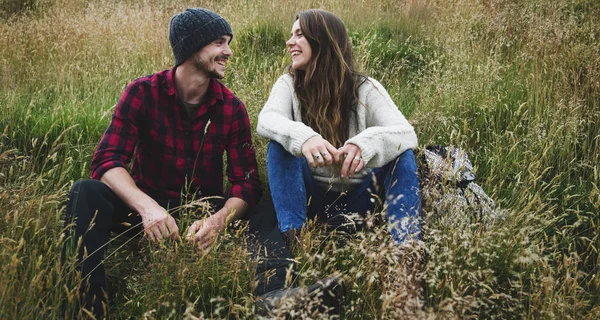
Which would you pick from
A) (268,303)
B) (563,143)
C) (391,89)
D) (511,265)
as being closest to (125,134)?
(268,303)

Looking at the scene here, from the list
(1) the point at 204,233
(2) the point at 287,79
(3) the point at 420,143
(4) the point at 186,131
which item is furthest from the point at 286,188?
(3) the point at 420,143

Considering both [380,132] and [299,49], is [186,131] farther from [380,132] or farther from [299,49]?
[380,132]

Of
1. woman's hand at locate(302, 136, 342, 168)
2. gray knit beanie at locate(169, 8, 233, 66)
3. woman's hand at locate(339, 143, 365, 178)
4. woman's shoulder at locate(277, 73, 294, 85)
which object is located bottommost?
woman's hand at locate(339, 143, 365, 178)

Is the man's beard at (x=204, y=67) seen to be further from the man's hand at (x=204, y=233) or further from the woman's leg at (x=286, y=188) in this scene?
the man's hand at (x=204, y=233)

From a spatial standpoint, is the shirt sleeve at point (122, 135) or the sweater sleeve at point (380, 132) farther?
the shirt sleeve at point (122, 135)

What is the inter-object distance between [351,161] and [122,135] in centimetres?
135

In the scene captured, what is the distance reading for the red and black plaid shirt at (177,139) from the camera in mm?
2924

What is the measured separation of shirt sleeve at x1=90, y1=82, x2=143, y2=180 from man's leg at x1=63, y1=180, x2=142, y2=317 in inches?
13.5

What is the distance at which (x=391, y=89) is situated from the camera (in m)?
4.48

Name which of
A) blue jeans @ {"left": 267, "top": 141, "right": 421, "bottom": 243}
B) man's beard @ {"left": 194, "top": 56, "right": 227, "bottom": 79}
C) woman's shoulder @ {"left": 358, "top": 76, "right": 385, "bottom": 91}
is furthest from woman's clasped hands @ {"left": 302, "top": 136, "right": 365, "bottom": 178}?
man's beard @ {"left": 194, "top": 56, "right": 227, "bottom": 79}

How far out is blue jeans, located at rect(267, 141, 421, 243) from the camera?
8.60 ft

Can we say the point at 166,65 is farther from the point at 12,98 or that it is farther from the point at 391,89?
the point at 391,89

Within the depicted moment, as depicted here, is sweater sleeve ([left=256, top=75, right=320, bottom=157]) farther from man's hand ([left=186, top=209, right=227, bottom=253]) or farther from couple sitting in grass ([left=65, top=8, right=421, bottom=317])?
man's hand ([left=186, top=209, right=227, bottom=253])

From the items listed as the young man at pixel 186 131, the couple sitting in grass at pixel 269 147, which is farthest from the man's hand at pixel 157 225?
the young man at pixel 186 131
